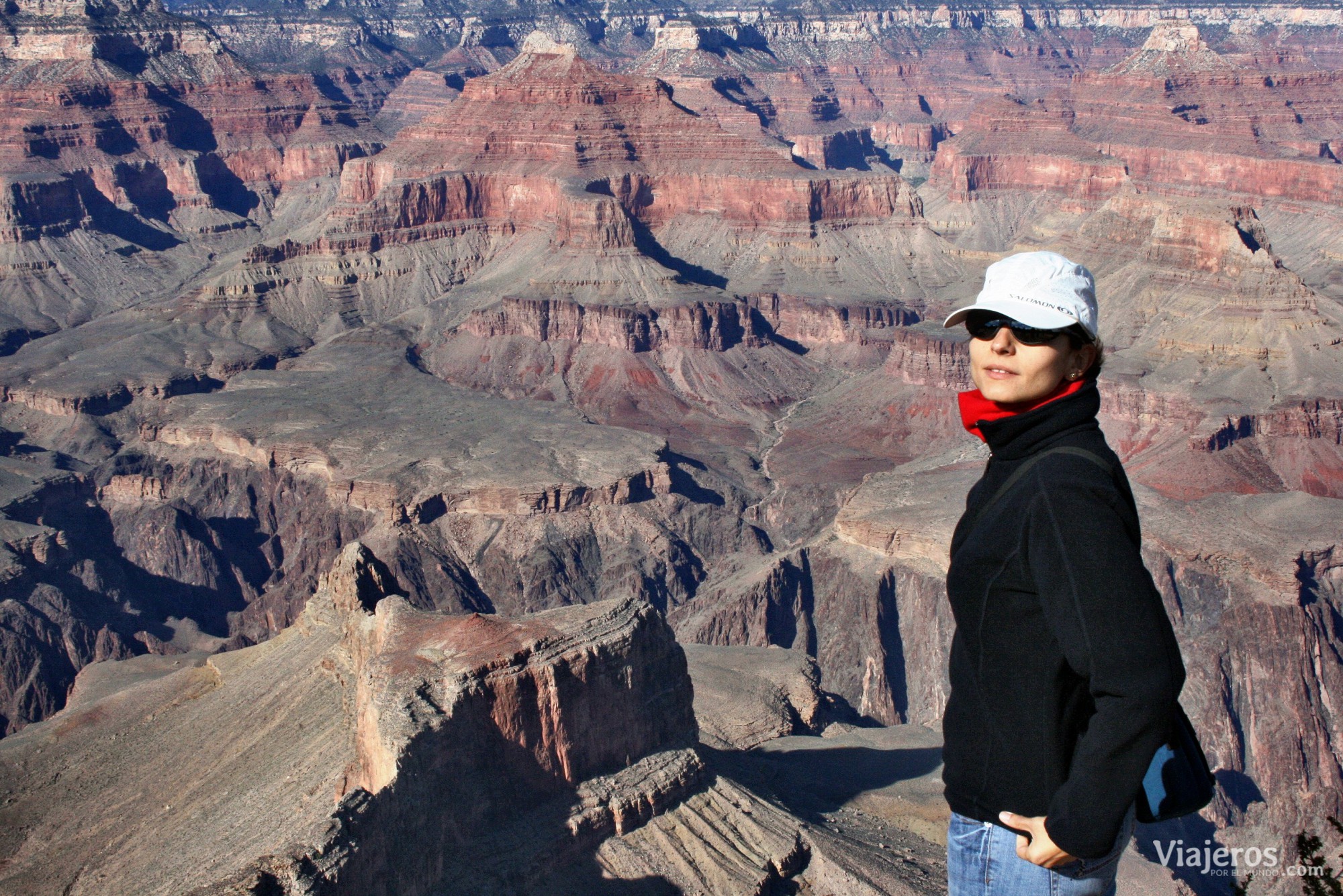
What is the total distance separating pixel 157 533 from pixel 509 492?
23.1 meters

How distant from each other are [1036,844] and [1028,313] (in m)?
3.46

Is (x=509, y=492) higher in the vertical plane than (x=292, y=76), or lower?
lower

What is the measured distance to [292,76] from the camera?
18562cm

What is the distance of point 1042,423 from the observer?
328 inches

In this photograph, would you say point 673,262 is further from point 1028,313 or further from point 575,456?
point 1028,313

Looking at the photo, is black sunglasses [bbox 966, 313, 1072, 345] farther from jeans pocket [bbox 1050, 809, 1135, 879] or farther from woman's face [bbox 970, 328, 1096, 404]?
jeans pocket [bbox 1050, 809, 1135, 879]

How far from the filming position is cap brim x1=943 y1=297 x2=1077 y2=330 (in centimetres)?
812

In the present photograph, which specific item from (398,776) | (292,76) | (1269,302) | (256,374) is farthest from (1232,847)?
(292,76)

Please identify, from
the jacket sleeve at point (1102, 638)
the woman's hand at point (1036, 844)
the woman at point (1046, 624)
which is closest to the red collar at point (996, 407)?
the woman at point (1046, 624)

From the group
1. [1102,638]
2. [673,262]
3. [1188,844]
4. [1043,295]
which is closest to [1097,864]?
[1102,638]

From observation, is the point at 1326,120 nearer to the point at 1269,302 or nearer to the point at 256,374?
the point at 1269,302

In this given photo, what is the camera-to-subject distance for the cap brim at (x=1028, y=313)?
8.12 m

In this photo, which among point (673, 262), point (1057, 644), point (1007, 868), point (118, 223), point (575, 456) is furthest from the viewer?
point (118, 223)

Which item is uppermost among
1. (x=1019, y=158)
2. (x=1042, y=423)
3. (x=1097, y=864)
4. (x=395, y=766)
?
(x=1042, y=423)
